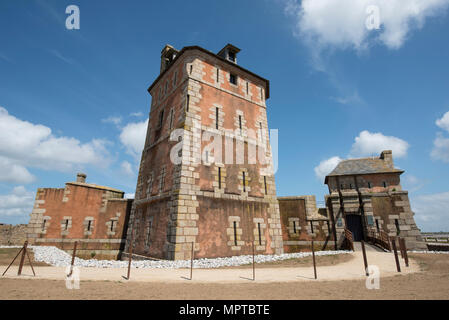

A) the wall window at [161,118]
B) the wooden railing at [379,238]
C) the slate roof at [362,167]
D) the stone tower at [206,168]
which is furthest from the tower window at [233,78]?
the slate roof at [362,167]

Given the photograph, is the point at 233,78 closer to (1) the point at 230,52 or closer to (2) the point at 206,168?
(1) the point at 230,52

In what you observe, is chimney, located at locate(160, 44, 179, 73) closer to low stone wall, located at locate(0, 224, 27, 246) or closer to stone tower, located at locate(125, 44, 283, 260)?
stone tower, located at locate(125, 44, 283, 260)

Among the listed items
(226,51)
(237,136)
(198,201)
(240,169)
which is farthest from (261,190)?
(226,51)

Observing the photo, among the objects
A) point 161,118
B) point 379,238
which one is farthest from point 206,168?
point 379,238

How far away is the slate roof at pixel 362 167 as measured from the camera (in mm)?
24469

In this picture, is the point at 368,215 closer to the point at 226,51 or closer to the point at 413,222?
the point at 413,222

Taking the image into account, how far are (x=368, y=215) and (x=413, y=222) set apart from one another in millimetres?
2783

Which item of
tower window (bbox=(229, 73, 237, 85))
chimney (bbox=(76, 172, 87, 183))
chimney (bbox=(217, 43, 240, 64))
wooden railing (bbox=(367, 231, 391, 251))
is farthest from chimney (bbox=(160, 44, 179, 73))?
wooden railing (bbox=(367, 231, 391, 251))

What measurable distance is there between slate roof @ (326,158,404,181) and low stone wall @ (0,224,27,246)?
94.1 feet

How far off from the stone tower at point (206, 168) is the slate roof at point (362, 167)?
48.5 ft

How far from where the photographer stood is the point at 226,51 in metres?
16.0

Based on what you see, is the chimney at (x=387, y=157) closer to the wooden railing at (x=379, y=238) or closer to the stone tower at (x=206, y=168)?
the wooden railing at (x=379, y=238)

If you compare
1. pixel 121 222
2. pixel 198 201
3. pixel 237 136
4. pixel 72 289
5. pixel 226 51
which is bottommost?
pixel 72 289

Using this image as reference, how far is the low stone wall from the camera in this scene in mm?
16328
